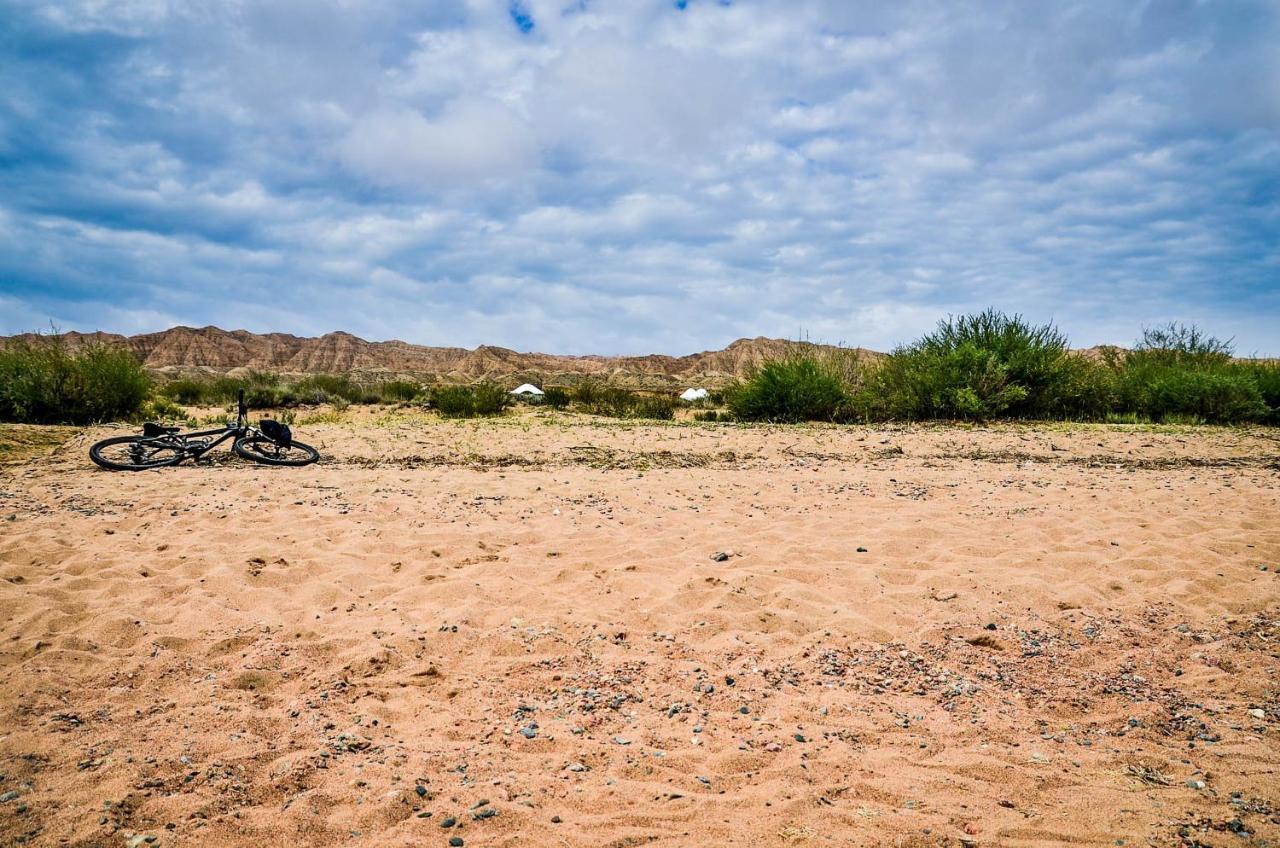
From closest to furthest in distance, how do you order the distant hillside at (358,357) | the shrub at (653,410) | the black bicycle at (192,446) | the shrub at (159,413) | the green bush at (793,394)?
the black bicycle at (192,446), the shrub at (159,413), the green bush at (793,394), the shrub at (653,410), the distant hillside at (358,357)

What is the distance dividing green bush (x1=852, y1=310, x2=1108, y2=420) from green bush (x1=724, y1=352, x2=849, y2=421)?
2.33 ft

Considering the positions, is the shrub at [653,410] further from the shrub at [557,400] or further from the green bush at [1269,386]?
the green bush at [1269,386]

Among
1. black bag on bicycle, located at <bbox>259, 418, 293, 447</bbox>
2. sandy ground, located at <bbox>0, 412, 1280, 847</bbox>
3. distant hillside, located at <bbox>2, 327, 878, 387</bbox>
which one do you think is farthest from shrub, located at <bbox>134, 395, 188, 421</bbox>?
distant hillside, located at <bbox>2, 327, 878, 387</bbox>

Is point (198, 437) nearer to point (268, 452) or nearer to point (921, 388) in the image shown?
point (268, 452)

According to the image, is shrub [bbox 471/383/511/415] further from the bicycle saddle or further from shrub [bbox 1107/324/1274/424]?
shrub [bbox 1107/324/1274/424]

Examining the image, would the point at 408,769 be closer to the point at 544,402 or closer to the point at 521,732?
the point at 521,732

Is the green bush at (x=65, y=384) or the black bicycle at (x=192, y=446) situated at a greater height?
the green bush at (x=65, y=384)

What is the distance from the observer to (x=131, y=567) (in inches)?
210

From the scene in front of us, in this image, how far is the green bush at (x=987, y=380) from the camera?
16.4m

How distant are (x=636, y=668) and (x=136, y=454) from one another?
9.00 m

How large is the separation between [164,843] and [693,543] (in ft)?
14.2

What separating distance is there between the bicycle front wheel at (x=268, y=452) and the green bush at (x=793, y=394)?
10.8m

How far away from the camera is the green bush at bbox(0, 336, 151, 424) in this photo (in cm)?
1385

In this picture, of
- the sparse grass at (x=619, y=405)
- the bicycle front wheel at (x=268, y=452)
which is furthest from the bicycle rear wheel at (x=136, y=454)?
the sparse grass at (x=619, y=405)
